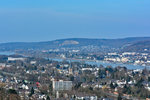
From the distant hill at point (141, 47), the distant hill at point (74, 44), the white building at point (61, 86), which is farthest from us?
the distant hill at point (74, 44)

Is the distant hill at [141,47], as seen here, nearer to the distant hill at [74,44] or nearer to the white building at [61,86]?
the distant hill at [74,44]

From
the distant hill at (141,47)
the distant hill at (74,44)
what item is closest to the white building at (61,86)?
the distant hill at (141,47)

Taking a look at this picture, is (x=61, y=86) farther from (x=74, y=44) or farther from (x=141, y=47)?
(x=74, y=44)

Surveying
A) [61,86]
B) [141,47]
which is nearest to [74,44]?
[141,47]

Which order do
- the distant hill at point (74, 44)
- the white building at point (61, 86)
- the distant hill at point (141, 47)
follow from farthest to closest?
the distant hill at point (74, 44), the distant hill at point (141, 47), the white building at point (61, 86)

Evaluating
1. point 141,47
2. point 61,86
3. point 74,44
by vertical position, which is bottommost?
point 74,44

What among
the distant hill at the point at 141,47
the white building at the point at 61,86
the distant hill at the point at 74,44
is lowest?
the distant hill at the point at 74,44

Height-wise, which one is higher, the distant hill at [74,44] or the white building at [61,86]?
the white building at [61,86]

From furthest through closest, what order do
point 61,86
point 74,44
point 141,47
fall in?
point 74,44
point 141,47
point 61,86

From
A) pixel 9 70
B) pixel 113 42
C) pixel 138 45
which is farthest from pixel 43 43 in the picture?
pixel 9 70

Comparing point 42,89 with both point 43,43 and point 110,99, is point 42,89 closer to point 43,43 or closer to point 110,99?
point 110,99

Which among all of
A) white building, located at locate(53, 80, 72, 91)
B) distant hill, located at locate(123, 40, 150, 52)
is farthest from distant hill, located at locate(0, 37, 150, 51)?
white building, located at locate(53, 80, 72, 91)
